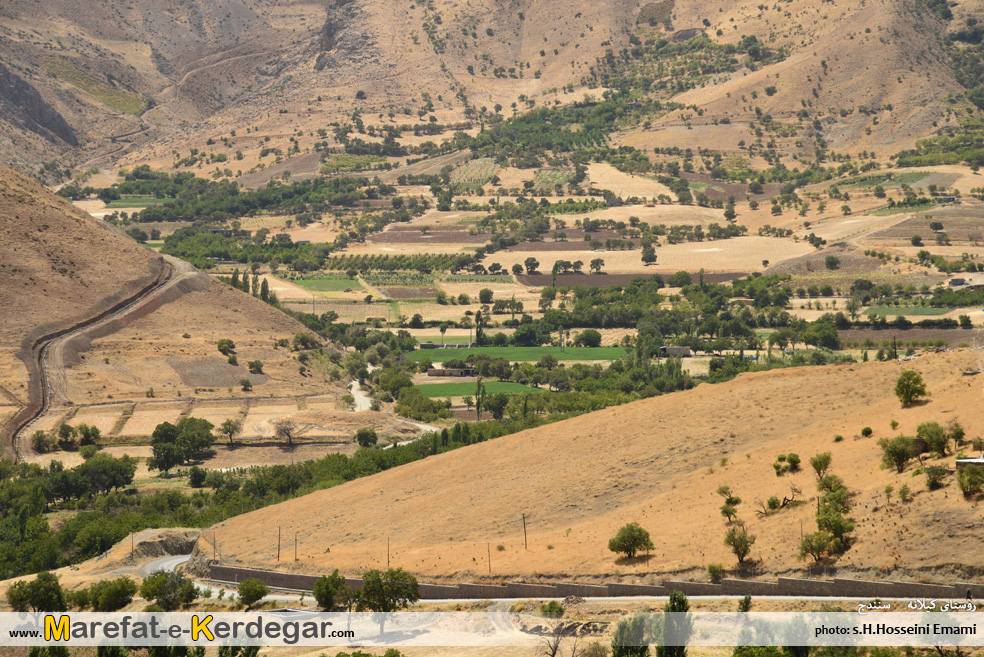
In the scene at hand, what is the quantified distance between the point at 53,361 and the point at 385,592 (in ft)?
262

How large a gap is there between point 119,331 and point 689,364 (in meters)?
65.1

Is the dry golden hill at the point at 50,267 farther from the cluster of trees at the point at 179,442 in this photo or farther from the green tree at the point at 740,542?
the green tree at the point at 740,542

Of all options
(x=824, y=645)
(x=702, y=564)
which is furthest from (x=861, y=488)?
(x=824, y=645)

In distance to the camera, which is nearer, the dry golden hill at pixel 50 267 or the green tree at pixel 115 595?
the green tree at pixel 115 595

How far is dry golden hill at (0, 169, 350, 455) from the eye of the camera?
116 metres

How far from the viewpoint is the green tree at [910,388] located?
190 feet

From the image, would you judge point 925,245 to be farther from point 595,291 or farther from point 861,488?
point 861,488

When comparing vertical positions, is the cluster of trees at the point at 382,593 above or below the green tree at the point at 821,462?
below

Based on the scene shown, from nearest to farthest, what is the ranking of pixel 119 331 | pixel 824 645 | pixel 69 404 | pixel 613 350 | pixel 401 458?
pixel 824 645 < pixel 401 458 < pixel 69 404 < pixel 119 331 < pixel 613 350

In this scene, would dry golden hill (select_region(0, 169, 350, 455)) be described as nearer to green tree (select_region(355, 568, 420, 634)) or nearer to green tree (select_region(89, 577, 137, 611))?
green tree (select_region(89, 577, 137, 611))

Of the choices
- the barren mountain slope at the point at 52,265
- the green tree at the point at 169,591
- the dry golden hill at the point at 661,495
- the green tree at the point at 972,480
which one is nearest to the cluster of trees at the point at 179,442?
the barren mountain slope at the point at 52,265

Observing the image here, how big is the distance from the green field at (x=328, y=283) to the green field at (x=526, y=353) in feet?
134

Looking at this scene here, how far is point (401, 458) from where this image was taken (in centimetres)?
9325

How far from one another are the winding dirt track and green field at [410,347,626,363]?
3272 cm
